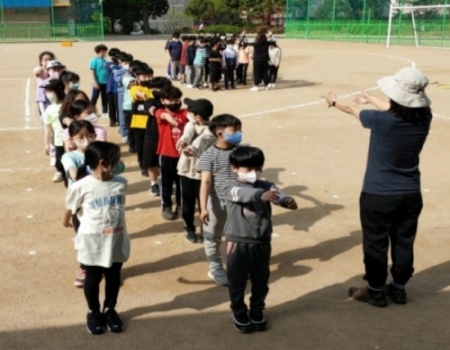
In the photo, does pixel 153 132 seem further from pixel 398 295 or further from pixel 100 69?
pixel 100 69

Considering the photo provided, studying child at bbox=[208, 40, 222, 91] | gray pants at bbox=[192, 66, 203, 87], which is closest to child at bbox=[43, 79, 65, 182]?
child at bbox=[208, 40, 222, 91]

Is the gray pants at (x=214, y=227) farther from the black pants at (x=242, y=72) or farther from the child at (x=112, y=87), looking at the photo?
the black pants at (x=242, y=72)

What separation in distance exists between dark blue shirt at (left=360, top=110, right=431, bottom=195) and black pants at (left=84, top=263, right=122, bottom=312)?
196 cm

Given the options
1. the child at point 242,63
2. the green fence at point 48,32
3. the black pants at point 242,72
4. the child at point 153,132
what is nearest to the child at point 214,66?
the child at point 242,63

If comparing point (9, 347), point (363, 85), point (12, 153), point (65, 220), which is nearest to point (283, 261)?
point (65, 220)

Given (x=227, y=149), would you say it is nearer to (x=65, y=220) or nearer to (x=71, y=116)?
(x=65, y=220)

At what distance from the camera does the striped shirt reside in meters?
4.77

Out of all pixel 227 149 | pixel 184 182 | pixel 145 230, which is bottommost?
pixel 145 230

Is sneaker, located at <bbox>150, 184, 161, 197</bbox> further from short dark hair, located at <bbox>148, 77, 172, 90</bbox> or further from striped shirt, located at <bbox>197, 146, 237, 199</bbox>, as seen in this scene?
striped shirt, located at <bbox>197, 146, 237, 199</bbox>

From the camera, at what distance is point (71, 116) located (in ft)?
20.0

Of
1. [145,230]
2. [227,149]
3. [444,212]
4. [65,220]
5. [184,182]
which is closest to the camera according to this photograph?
[65,220]

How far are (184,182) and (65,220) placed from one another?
168cm

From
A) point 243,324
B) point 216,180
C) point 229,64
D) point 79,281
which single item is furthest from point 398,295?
point 229,64

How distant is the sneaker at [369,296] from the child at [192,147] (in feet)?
5.79
